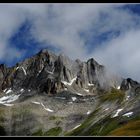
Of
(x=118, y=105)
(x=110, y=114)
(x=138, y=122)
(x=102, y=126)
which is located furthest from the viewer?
(x=118, y=105)

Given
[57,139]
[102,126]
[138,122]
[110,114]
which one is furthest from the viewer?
[110,114]

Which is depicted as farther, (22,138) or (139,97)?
(139,97)

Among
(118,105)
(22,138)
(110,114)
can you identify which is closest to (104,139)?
(22,138)

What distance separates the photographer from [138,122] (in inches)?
5374

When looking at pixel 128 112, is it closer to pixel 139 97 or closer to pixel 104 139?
pixel 139 97

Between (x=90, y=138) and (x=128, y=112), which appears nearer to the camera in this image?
(x=90, y=138)

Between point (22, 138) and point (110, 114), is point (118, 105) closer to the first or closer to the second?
point (110, 114)

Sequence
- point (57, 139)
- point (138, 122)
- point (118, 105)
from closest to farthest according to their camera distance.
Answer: point (57, 139) < point (138, 122) < point (118, 105)

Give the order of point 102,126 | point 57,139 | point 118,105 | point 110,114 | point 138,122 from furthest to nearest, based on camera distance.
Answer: point 118,105
point 110,114
point 102,126
point 138,122
point 57,139
